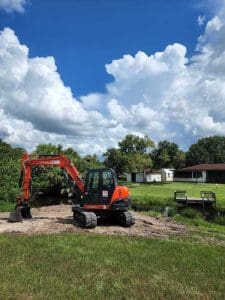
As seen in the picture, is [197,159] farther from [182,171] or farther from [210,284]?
[210,284]

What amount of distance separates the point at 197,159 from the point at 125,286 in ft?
386

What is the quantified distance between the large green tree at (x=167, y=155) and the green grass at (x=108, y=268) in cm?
9250

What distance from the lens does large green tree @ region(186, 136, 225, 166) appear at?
12588 cm

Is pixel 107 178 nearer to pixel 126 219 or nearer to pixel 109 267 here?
pixel 126 219

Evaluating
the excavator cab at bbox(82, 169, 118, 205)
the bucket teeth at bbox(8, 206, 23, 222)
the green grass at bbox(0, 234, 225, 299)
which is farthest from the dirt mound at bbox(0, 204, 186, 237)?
the green grass at bbox(0, 234, 225, 299)

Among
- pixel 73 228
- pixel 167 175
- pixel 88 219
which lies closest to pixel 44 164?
pixel 73 228

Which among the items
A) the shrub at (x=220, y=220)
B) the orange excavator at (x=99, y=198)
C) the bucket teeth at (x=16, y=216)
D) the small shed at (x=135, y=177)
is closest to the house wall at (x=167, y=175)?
the small shed at (x=135, y=177)

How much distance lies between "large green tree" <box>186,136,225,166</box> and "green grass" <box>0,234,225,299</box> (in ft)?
366

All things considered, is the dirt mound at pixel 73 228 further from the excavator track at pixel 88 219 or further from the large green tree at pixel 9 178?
the large green tree at pixel 9 178

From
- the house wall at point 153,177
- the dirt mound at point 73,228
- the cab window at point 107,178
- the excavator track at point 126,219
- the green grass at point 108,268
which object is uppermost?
the house wall at point 153,177

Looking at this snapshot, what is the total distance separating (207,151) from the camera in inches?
5148

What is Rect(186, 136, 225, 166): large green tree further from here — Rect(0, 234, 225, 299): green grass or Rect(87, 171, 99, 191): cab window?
Rect(0, 234, 225, 299): green grass

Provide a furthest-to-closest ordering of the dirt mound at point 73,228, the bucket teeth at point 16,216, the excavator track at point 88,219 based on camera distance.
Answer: the bucket teeth at point 16,216 < the excavator track at point 88,219 < the dirt mound at point 73,228

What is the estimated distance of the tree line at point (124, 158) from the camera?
1250 inches
